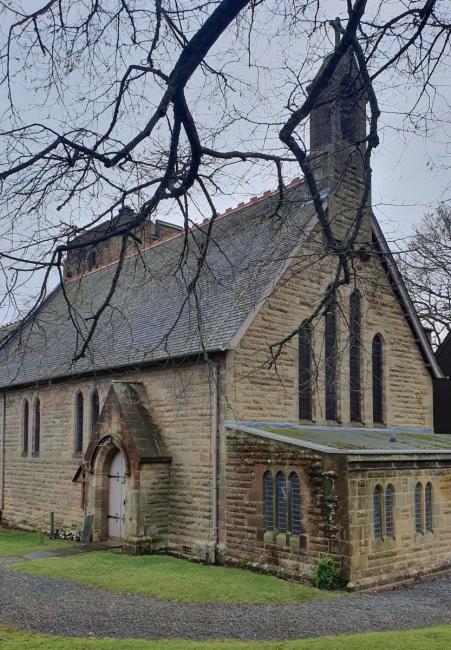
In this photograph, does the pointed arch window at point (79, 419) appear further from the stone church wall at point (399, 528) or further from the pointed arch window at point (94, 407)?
the stone church wall at point (399, 528)

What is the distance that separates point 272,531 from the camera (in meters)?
13.9

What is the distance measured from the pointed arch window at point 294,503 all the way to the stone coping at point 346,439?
2.38 ft

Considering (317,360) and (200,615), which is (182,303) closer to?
(317,360)

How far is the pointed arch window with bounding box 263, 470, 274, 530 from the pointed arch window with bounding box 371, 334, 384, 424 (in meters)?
6.40

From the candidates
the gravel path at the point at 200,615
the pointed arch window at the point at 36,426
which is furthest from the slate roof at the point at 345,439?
the pointed arch window at the point at 36,426

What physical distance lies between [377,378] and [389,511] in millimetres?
6614

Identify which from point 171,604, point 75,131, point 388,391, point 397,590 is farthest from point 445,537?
point 75,131

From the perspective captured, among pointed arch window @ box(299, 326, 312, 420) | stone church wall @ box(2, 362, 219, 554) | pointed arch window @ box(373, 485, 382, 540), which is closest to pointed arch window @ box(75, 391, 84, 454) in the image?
stone church wall @ box(2, 362, 219, 554)

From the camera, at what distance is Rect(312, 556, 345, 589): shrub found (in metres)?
12.4

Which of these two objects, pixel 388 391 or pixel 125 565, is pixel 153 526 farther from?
pixel 388 391

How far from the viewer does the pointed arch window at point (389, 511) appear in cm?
1361

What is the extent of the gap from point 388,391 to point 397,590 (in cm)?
770

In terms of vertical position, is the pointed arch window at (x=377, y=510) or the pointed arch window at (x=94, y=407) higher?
the pointed arch window at (x=94, y=407)

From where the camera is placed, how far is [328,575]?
41.0 ft
